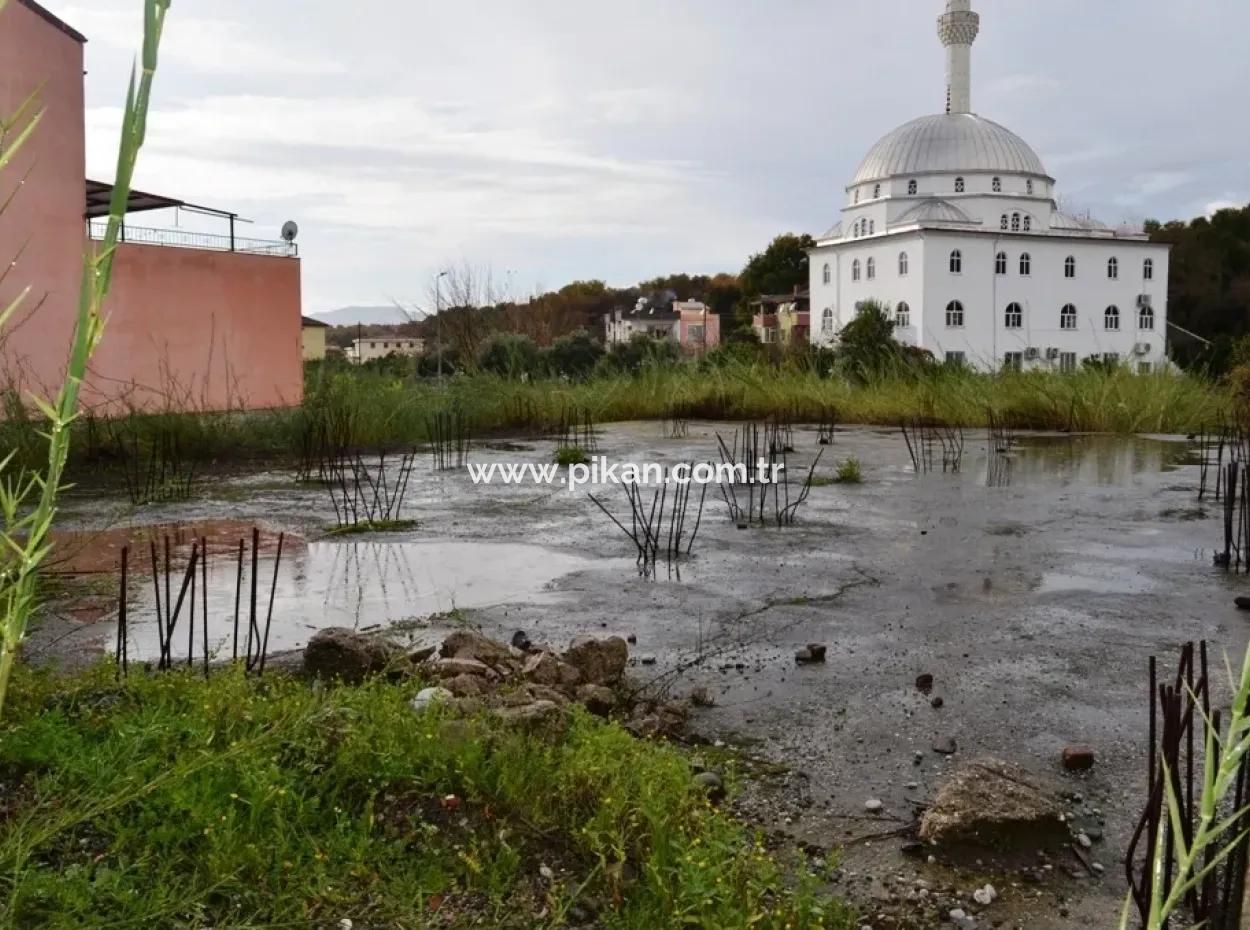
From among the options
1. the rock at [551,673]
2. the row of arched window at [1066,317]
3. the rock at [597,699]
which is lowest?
the rock at [597,699]

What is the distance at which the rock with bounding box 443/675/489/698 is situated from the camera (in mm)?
2912

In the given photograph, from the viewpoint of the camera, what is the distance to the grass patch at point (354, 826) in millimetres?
1823

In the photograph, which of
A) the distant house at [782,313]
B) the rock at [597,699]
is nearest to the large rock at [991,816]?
the rock at [597,699]

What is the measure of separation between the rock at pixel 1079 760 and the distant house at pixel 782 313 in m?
53.4

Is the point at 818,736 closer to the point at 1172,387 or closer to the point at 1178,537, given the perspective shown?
the point at 1178,537

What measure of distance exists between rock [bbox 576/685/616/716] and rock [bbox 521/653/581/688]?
0.27ft

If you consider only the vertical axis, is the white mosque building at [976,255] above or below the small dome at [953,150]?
below

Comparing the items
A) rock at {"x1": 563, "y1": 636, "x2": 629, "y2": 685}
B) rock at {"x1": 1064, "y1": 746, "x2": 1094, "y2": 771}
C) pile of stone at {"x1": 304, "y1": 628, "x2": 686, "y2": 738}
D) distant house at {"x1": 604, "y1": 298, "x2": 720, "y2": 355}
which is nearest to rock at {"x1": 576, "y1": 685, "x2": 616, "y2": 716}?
pile of stone at {"x1": 304, "y1": 628, "x2": 686, "y2": 738}

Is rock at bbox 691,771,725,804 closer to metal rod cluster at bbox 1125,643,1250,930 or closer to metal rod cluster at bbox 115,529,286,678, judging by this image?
metal rod cluster at bbox 1125,643,1250,930

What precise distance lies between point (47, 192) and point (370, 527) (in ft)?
35.4

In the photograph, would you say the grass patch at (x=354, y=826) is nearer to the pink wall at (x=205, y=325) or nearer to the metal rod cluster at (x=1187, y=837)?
the metal rod cluster at (x=1187, y=837)

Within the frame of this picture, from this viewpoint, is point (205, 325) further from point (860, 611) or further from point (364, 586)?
point (860, 611)

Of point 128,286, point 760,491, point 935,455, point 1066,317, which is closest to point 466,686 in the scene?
point 760,491

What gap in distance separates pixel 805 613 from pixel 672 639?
2.14 feet
